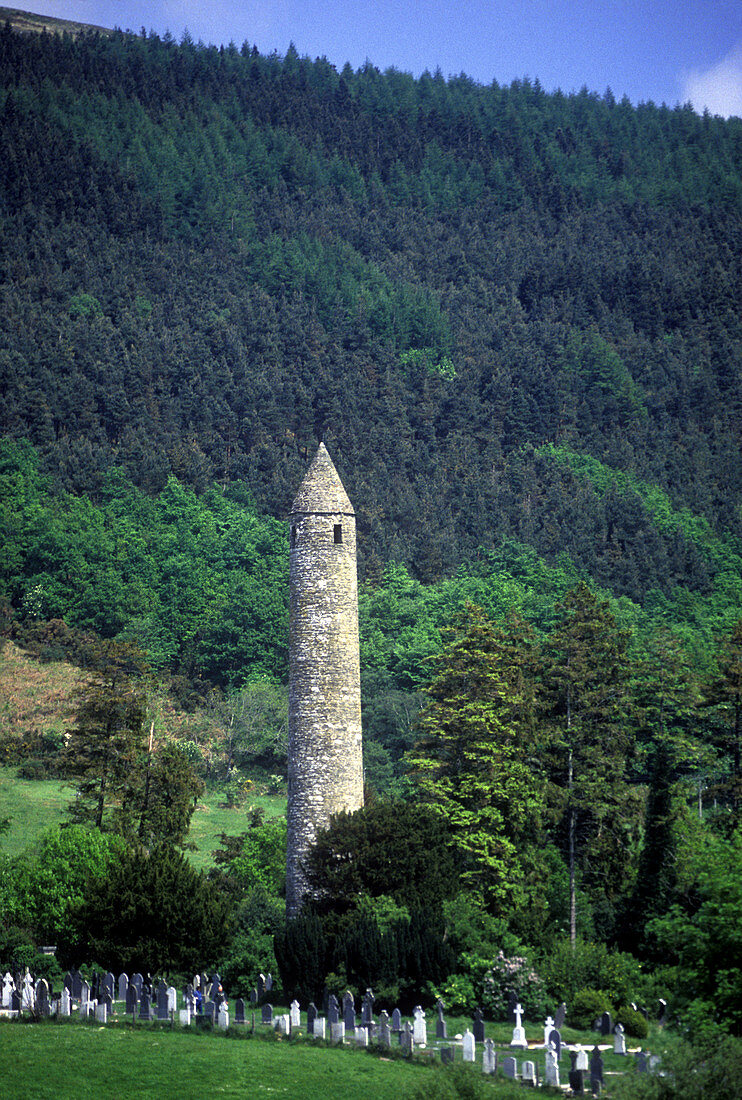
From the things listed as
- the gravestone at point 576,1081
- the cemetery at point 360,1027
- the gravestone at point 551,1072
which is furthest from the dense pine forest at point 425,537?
the gravestone at point 551,1072

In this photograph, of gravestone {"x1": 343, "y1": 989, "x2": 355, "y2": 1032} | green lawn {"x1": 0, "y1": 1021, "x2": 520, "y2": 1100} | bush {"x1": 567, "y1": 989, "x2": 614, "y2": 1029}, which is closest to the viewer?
green lawn {"x1": 0, "y1": 1021, "x2": 520, "y2": 1100}

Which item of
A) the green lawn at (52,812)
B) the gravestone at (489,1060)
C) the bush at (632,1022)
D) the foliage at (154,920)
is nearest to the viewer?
the gravestone at (489,1060)

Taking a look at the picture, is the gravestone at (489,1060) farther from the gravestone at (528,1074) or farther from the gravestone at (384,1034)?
the gravestone at (384,1034)

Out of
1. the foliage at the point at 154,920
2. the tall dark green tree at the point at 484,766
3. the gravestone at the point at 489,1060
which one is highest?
the tall dark green tree at the point at 484,766

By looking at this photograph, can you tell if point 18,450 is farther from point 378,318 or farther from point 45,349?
point 378,318

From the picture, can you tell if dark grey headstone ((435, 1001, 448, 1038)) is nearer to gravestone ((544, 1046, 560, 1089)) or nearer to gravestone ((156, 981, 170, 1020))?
gravestone ((544, 1046, 560, 1089))

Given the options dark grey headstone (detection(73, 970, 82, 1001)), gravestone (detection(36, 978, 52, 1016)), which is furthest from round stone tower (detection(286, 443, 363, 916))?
gravestone (detection(36, 978, 52, 1016))

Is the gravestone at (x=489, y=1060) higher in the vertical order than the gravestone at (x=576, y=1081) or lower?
higher

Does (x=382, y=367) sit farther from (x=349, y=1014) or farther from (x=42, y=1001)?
(x=349, y=1014)
